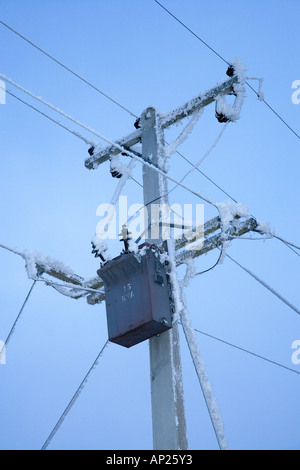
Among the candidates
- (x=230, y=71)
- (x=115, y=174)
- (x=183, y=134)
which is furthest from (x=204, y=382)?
(x=230, y=71)

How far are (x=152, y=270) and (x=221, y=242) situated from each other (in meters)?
0.88

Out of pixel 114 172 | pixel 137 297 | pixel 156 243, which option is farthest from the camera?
pixel 114 172

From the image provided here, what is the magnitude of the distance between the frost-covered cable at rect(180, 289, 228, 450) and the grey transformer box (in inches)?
6.0

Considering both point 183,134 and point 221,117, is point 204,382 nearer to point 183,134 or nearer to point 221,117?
point 183,134

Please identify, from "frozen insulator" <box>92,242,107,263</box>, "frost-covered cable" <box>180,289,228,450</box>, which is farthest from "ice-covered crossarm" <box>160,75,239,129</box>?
"frost-covered cable" <box>180,289,228,450</box>

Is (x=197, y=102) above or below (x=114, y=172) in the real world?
above

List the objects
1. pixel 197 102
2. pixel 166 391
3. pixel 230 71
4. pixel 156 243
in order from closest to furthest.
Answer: pixel 166 391 → pixel 156 243 → pixel 230 71 → pixel 197 102

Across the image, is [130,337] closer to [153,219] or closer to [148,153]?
[153,219]

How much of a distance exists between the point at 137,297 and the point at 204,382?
2.97ft

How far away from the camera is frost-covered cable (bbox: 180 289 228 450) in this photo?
17.9 ft

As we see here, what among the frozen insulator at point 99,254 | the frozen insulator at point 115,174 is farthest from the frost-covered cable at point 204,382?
the frozen insulator at point 115,174

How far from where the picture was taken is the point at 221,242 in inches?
261

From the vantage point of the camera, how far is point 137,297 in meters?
6.05

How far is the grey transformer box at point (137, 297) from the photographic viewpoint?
19.5ft
